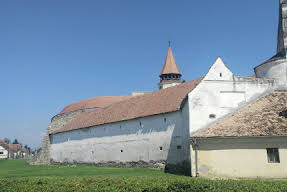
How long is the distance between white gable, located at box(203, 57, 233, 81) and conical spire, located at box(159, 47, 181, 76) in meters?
30.6

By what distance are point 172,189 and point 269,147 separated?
9.11 m

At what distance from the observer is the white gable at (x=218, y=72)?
Answer: 19766mm

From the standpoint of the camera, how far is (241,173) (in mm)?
16891

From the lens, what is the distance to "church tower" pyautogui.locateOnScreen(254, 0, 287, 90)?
2150cm

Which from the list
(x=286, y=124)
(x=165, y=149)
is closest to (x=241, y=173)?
(x=286, y=124)

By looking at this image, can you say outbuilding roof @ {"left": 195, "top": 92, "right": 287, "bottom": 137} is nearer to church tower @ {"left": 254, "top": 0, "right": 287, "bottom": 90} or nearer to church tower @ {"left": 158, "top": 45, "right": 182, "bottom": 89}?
church tower @ {"left": 254, "top": 0, "right": 287, "bottom": 90}

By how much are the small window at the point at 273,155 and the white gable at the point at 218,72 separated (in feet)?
19.2

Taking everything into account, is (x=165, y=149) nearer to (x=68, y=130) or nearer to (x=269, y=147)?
(x=269, y=147)

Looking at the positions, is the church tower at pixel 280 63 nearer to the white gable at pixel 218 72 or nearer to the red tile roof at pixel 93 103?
the white gable at pixel 218 72

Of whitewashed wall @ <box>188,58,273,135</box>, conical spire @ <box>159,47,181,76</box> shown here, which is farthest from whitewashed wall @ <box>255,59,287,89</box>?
conical spire @ <box>159,47,181,76</box>

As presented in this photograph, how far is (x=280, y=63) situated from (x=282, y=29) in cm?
384

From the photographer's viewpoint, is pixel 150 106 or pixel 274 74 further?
pixel 150 106

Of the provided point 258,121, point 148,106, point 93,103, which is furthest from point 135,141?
point 93,103

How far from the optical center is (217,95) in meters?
19.7
